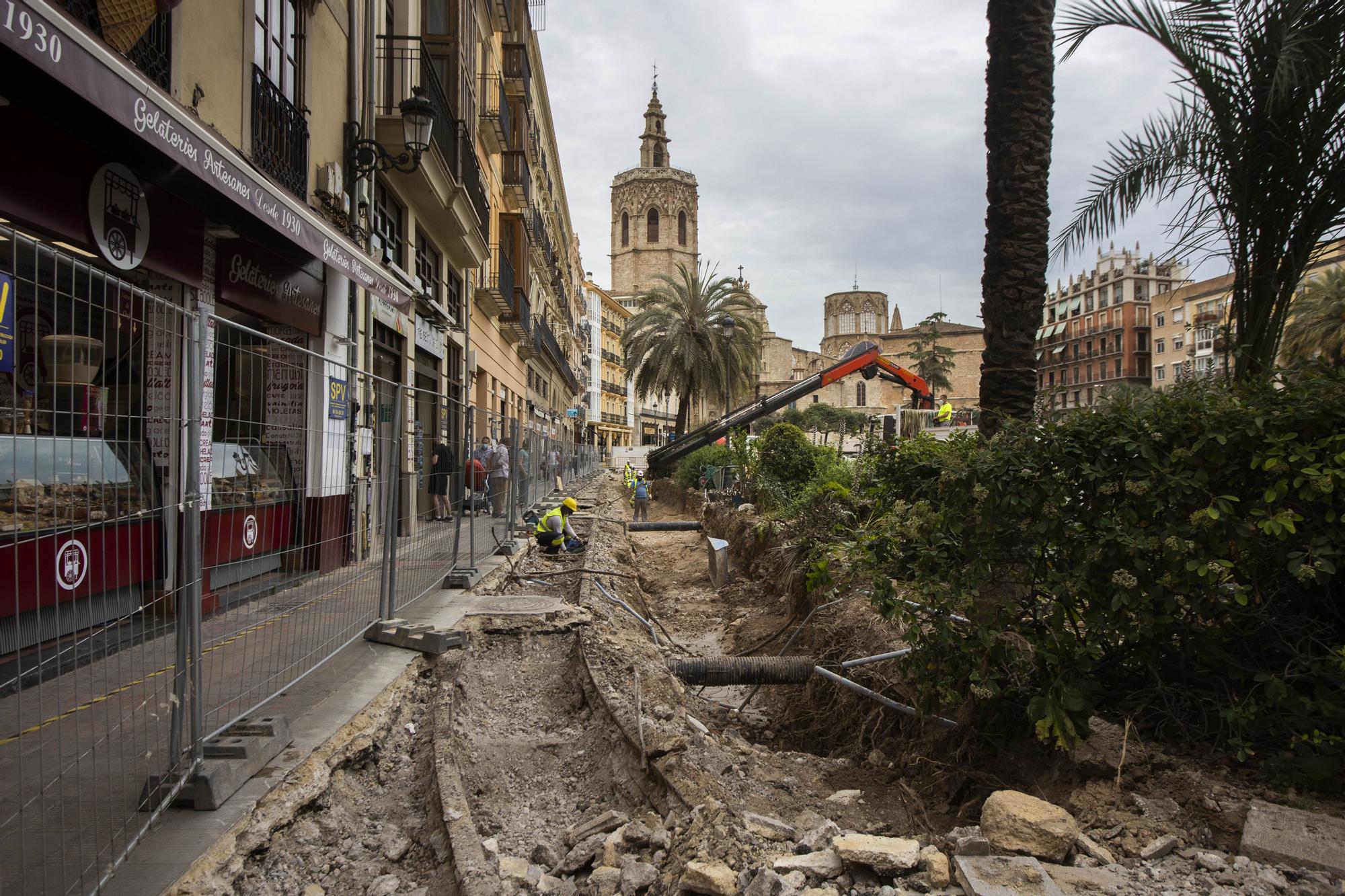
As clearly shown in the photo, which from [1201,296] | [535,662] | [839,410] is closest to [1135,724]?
[535,662]

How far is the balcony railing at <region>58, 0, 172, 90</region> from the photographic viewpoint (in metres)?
5.20

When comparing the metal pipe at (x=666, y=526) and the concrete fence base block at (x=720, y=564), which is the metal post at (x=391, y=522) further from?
the metal pipe at (x=666, y=526)

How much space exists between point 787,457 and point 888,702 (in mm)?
10344

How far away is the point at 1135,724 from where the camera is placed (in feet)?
11.4

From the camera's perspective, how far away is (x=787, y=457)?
14.3 meters

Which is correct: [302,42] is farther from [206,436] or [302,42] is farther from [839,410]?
[839,410]

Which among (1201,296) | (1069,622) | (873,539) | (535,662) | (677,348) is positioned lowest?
(535,662)

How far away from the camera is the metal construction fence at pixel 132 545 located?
2080mm

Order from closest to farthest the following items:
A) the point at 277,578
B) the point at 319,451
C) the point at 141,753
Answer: the point at 141,753
the point at 277,578
the point at 319,451

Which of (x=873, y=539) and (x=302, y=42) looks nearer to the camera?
(x=873, y=539)

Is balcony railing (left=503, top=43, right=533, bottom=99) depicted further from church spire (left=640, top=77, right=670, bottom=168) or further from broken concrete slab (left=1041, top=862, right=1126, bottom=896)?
church spire (left=640, top=77, right=670, bottom=168)

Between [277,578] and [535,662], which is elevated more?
[277,578]

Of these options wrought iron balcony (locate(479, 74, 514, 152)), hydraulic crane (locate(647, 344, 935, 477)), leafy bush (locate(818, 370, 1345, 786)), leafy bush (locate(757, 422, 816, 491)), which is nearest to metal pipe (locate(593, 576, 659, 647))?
leafy bush (locate(818, 370, 1345, 786))

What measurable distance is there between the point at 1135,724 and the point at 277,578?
12.7 ft
